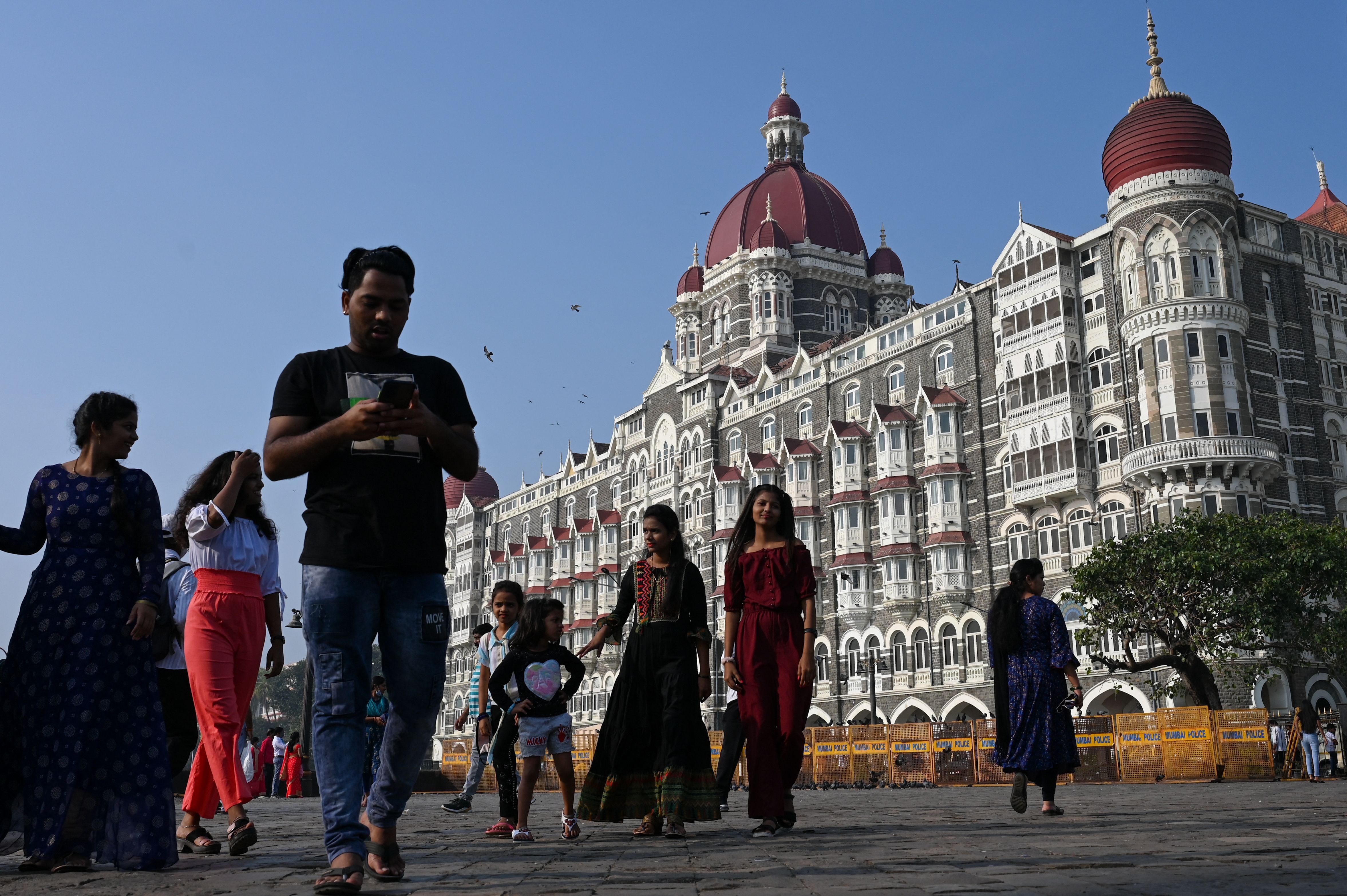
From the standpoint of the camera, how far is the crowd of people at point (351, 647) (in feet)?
14.6

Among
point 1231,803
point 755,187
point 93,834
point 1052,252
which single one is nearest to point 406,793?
point 93,834

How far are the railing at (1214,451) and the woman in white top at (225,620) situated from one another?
101ft

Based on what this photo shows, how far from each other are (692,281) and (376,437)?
55985mm

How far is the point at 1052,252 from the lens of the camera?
3841 cm

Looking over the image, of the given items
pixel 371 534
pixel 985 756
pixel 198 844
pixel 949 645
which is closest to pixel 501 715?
pixel 198 844

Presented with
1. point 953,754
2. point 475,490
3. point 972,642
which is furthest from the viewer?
point 475,490

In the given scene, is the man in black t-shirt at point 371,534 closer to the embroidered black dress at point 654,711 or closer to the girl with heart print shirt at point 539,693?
the embroidered black dress at point 654,711

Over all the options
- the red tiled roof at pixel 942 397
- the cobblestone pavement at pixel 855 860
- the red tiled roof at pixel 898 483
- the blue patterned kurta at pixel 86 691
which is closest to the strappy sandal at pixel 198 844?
the cobblestone pavement at pixel 855 860

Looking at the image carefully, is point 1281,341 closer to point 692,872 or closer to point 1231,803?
point 1231,803

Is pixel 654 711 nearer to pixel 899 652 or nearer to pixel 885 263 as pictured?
pixel 899 652

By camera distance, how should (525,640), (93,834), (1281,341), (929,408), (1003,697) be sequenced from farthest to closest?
(929,408) → (1281,341) → (1003,697) → (525,640) → (93,834)

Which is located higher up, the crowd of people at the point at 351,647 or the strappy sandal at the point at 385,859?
the crowd of people at the point at 351,647

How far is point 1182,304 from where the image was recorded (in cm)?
3472

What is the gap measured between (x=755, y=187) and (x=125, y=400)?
56.0 meters
